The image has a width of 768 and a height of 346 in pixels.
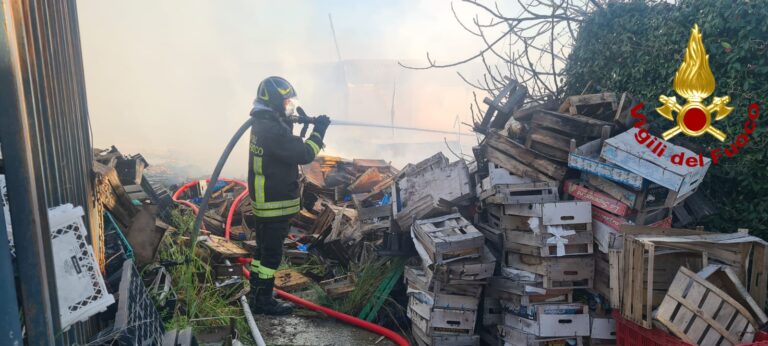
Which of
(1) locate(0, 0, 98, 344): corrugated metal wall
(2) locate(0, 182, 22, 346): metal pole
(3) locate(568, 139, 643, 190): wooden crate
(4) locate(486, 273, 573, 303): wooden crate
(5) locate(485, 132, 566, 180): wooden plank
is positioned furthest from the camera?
(5) locate(485, 132, 566, 180): wooden plank

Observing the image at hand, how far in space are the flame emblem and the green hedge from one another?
65 millimetres

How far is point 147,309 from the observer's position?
11.3 feet

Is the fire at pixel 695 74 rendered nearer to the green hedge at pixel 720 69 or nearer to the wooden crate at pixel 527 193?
the green hedge at pixel 720 69

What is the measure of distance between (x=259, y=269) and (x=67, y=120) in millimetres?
2221

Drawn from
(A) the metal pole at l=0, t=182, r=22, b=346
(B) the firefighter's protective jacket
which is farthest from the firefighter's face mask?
(A) the metal pole at l=0, t=182, r=22, b=346

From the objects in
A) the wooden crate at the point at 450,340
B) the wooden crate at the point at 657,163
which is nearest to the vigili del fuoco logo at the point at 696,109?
the wooden crate at the point at 657,163

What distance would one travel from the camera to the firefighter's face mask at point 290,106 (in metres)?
5.21

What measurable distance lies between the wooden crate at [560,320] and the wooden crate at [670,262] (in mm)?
640

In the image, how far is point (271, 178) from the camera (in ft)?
16.7

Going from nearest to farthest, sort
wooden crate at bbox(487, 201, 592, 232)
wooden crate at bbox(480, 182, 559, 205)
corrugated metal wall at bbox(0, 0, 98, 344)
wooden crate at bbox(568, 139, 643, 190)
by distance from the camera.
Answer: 1. corrugated metal wall at bbox(0, 0, 98, 344)
2. wooden crate at bbox(568, 139, 643, 190)
3. wooden crate at bbox(487, 201, 592, 232)
4. wooden crate at bbox(480, 182, 559, 205)

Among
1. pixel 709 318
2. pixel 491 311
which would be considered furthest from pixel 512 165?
pixel 709 318

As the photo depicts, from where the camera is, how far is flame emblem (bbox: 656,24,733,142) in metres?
4.66

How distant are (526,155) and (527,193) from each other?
47 cm

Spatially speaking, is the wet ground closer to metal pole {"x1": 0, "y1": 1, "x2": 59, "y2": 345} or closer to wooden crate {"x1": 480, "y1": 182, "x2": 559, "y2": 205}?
wooden crate {"x1": 480, "y1": 182, "x2": 559, "y2": 205}
